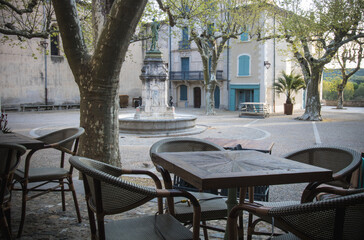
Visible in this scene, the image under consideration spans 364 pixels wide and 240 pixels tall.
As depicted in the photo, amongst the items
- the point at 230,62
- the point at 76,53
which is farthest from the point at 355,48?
the point at 76,53

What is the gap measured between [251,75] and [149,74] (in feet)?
53.6

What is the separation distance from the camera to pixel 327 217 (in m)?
1.84

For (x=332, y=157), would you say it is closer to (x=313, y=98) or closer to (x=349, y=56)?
(x=313, y=98)

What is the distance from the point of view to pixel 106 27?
4512 mm

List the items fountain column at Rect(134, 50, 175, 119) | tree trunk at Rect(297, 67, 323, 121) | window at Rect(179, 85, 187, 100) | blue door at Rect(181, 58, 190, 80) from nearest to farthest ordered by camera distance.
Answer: fountain column at Rect(134, 50, 175, 119) → tree trunk at Rect(297, 67, 323, 121) → blue door at Rect(181, 58, 190, 80) → window at Rect(179, 85, 187, 100)

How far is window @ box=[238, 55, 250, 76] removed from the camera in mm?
30375

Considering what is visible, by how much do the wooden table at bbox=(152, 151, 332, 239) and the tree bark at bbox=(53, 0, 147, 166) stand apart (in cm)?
211

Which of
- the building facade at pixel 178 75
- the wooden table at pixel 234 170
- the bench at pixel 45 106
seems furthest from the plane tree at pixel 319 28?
the bench at pixel 45 106

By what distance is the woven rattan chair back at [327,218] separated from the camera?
1771mm

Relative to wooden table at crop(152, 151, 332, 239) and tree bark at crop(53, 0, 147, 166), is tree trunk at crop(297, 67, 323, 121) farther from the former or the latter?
wooden table at crop(152, 151, 332, 239)

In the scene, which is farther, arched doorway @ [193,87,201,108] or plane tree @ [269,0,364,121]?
arched doorway @ [193,87,201,108]

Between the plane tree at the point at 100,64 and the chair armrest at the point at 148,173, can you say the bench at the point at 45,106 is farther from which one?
the chair armrest at the point at 148,173

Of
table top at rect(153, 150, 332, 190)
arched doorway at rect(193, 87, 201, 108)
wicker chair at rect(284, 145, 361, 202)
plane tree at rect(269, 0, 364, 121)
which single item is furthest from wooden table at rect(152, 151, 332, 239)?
arched doorway at rect(193, 87, 201, 108)

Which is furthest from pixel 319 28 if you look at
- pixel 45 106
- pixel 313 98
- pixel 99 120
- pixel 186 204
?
pixel 45 106
